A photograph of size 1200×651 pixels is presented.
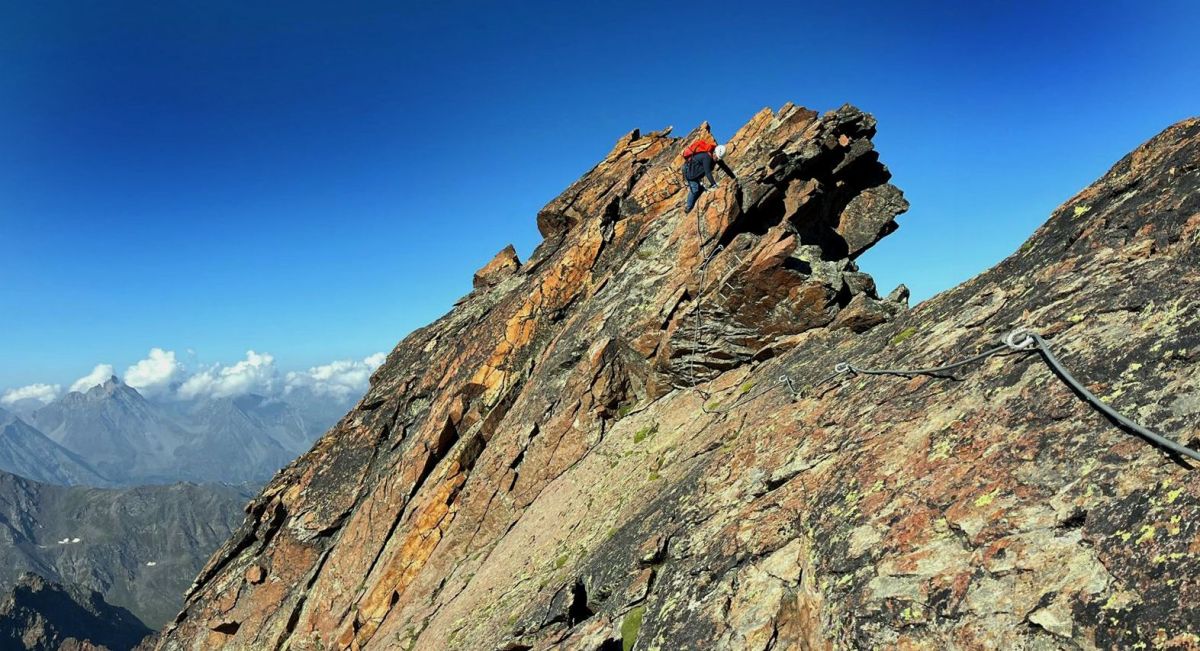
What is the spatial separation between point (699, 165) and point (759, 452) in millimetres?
19594

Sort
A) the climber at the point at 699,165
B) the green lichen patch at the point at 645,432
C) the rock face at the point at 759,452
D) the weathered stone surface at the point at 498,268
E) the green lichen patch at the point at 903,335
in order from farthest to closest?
the weathered stone surface at the point at 498,268 → the climber at the point at 699,165 → the green lichen patch at the point at 645,432 → the green lichen patch at the point at 903,335 → the rock face at the point at 759,452

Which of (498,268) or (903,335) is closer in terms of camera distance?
(903,335)

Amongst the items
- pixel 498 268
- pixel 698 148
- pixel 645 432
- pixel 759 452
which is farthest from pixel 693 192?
Answer: pixel 498 268

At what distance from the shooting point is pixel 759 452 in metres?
17.2

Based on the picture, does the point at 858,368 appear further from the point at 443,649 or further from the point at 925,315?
the point at 443,649

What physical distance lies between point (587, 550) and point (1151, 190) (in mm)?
18294

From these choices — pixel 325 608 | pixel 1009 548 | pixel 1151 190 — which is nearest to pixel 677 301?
pixel 1151 190

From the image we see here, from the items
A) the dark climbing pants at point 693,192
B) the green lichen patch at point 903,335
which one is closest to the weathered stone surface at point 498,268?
the dark climbing pants at point 693,192

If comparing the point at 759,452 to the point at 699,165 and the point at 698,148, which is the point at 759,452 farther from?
the point at 698,148

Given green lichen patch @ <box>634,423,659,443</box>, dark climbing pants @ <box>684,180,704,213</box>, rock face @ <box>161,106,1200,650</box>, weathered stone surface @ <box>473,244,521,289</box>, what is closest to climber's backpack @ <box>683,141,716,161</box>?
dark climbing pants @ <box>684,180,704,213</box>

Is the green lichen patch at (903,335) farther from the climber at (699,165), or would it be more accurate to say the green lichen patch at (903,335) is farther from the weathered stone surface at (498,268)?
the weathered stone surface at (498,268)

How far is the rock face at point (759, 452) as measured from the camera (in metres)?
9.94

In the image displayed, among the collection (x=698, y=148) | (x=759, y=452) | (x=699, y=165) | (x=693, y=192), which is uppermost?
(x=698, y=148)

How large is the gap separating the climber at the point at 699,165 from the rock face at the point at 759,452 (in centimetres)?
160
